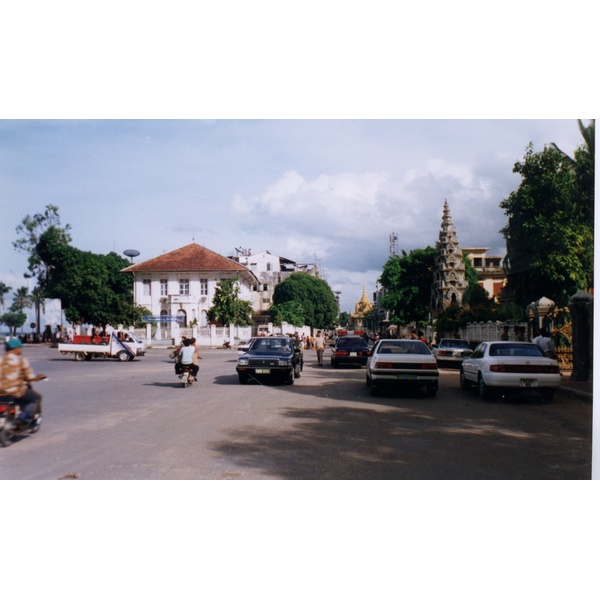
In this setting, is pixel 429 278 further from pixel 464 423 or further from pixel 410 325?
pixel 464 423

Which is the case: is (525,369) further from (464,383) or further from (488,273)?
(488,273)

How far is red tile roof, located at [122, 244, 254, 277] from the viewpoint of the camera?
172 feet

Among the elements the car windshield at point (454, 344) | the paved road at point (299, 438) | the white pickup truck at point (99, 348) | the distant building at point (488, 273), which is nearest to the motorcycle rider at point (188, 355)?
the paved road at point (299, 438)

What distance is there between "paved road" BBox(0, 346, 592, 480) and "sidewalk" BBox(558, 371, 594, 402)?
373mm

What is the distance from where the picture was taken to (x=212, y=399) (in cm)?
1474

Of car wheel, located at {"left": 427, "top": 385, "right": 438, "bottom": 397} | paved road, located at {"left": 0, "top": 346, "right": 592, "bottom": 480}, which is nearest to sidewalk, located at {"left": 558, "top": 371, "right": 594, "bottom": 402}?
paved road, located at {"left": 0, "top": 346, "right": 592, "bottom": 480}

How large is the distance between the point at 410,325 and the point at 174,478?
56.0 m

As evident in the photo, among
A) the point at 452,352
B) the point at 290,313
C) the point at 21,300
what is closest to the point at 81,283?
the point at 21,300

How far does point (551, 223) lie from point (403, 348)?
451 inches

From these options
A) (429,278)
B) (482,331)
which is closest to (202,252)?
(429,278)

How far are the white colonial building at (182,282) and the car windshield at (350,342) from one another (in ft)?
87.0

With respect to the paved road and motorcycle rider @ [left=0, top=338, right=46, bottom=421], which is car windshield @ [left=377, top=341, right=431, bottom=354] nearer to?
the paved road

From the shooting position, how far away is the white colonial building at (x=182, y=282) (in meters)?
52.7

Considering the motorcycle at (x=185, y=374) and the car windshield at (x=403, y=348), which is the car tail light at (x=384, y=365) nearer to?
the car windshield at (x=403, y=348)
